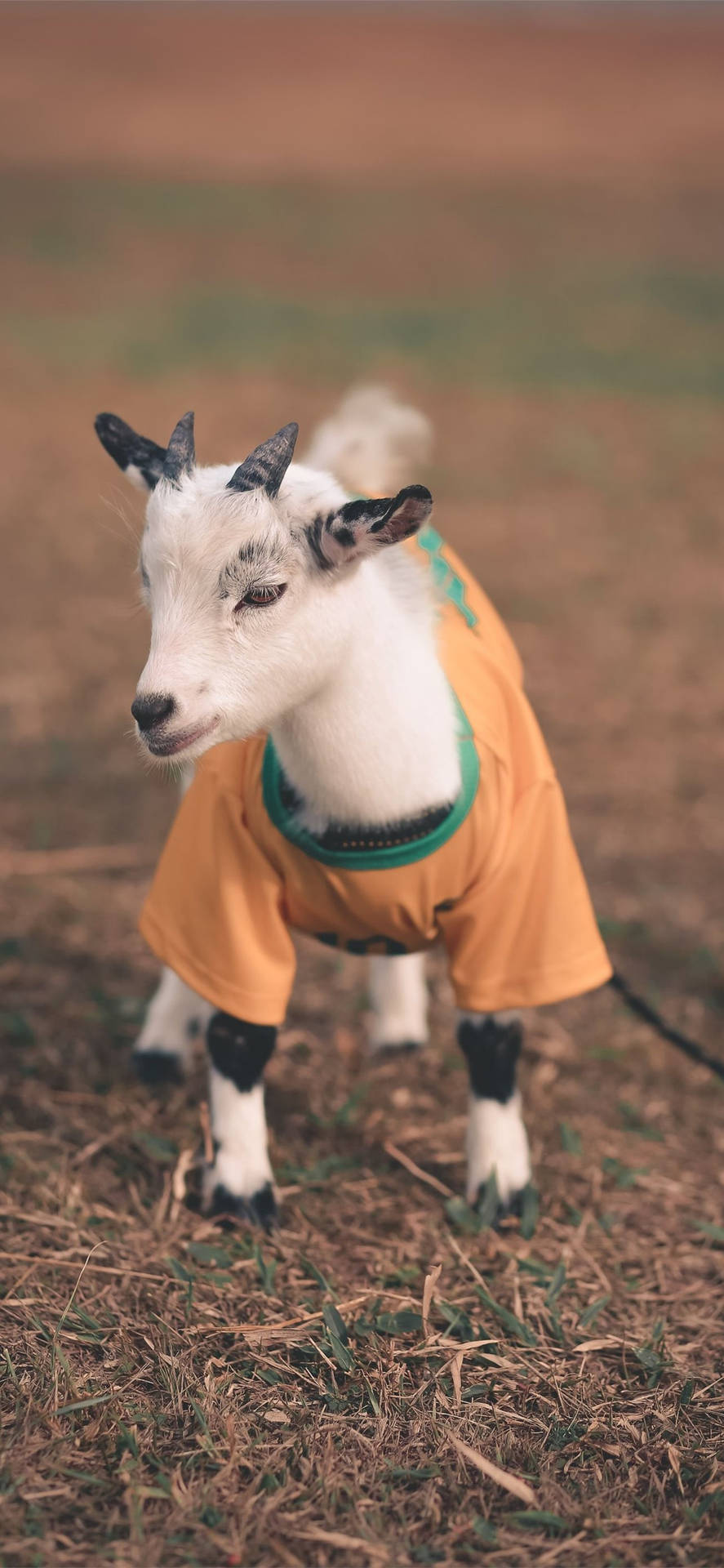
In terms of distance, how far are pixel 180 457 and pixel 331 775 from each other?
0.67 meters

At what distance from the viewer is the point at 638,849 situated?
5363 mm

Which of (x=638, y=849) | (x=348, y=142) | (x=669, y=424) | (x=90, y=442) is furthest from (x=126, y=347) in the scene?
(x=348, y=142)

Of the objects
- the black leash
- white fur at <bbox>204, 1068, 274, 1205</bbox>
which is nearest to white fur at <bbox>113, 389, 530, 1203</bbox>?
white fur at <bbox>204, 1068, 274, 1205</bbox>

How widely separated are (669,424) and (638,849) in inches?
285

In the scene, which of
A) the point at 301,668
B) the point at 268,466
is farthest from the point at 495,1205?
the point at 268,466

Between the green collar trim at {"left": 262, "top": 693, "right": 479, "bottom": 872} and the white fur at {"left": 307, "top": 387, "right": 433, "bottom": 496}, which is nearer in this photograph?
the green collar trim at {"left": 262, "top": 693, "right": 479, "bottom": 872}

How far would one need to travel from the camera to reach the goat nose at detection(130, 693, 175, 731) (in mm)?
2441

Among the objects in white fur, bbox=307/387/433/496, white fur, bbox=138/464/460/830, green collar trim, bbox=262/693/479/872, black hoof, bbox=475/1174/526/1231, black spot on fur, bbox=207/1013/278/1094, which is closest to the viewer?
white fur, bbox=138/464/460/830

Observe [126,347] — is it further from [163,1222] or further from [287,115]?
[287,115]

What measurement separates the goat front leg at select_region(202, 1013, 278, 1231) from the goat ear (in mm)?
1197

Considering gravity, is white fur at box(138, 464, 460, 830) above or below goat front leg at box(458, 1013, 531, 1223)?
above

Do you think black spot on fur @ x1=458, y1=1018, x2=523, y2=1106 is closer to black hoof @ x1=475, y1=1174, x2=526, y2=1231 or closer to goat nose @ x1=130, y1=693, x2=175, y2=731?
black hoof @ x1=475, y1=1174, x2=526, y2=1231

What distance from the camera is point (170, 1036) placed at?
3.76 m

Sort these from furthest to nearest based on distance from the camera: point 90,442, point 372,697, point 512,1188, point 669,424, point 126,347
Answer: point 126,347 → point 669,424 → point 90,442 → point 512,1188 → point 372,697
